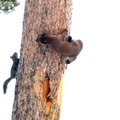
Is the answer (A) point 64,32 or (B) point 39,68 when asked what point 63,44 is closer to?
(A) point 64,32

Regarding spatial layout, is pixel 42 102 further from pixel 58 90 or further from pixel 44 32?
pixel 44 32

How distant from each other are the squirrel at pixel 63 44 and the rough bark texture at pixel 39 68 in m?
0.06

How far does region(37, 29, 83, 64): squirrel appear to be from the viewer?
4.52m

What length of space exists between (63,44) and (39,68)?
19.5 inches

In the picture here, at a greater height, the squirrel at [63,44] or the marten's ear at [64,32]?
the marten's ear at [64,32]

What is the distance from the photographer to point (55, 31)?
4656 millimetres

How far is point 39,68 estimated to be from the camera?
4480 millimetres

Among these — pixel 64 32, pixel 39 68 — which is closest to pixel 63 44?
pixel 64 32

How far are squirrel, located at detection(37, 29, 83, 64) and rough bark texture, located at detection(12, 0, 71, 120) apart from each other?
6 centimetres

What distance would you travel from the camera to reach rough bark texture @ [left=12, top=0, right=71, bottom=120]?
4.48 m

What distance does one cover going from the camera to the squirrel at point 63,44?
178 inches

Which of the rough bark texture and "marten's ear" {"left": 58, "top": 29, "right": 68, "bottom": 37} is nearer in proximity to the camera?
the rough bark texture

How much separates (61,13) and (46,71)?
68 cm

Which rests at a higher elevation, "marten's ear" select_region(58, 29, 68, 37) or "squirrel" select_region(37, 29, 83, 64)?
"marten's ear" select_region(58, 29, 68, 37)
